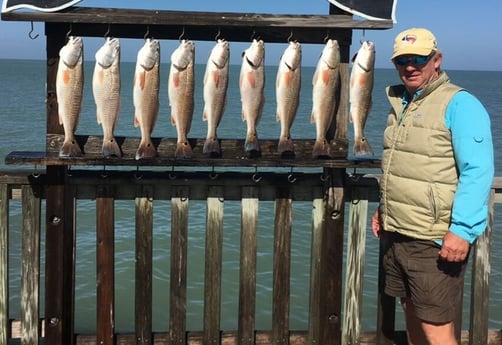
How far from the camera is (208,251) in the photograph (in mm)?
4035

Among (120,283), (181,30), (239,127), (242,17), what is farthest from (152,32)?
(239,127)

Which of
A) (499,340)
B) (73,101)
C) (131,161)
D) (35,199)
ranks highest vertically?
(73,101)

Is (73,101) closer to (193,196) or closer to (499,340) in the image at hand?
(193,196)

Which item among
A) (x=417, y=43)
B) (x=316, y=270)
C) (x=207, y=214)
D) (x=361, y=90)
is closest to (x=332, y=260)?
(x=316, y=270)

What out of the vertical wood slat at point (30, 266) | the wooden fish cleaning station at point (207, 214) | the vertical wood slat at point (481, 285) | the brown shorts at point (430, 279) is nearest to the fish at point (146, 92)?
the wooden fish cleaning station at point (207, 214)

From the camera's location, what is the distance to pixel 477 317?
417 cm

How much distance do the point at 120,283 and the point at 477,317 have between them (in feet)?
15.1

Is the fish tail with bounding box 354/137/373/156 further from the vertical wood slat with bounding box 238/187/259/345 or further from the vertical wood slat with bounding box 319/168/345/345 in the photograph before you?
the vertical wood slat with bounding box 238/187/259/345

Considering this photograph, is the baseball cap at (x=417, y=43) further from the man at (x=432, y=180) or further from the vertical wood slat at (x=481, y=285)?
the vertical wood slat at (x=481, y=285)

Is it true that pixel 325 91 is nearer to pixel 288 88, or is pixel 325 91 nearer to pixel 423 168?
pixel 288 88

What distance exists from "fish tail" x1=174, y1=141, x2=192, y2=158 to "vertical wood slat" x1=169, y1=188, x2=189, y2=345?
30cm

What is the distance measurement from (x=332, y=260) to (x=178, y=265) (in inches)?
39.0

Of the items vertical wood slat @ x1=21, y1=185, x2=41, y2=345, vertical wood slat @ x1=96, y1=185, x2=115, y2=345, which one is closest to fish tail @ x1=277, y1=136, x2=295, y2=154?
vertical wood slat @ x1=96, y1=185, x2=115, y2=345

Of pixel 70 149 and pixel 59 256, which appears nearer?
pixel 70 149
